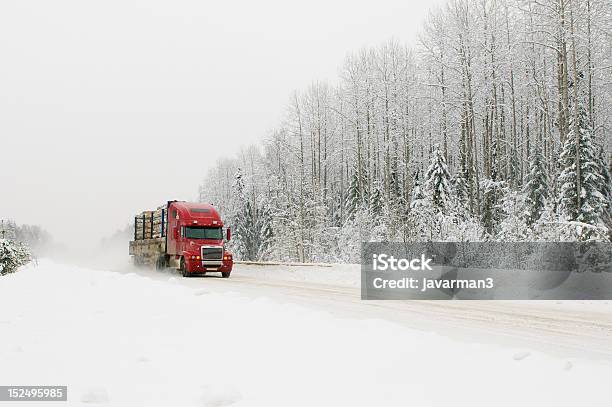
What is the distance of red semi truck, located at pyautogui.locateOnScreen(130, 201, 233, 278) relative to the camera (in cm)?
2350

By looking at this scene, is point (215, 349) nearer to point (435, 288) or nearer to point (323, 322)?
point (323, 322)

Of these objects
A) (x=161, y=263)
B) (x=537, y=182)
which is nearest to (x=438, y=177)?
(x=537, y=182)

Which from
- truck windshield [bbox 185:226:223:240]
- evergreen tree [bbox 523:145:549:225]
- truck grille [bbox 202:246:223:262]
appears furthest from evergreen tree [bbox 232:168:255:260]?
truck grille [bbox 202:246:223:262]

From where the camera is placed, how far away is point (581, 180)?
26750mm

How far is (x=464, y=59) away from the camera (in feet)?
99.8

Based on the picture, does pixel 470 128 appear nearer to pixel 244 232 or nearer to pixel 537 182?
pixel 537 182

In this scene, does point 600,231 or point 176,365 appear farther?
point 600,231

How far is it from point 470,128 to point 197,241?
57.2 ft

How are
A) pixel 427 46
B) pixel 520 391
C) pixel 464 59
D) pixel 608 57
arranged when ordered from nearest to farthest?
pixel 520 391
pixel 608 57
pixel 464 59
pixel 427 46

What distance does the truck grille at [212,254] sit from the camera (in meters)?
23.6

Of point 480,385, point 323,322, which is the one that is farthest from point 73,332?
point 480,385

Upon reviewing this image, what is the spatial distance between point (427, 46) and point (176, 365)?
32.1 meters

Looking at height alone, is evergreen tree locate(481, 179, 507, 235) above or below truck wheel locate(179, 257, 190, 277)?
above

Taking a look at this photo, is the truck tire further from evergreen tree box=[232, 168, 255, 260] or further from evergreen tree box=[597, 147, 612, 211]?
evergreen tree box=[232, 168, 255, 260]
